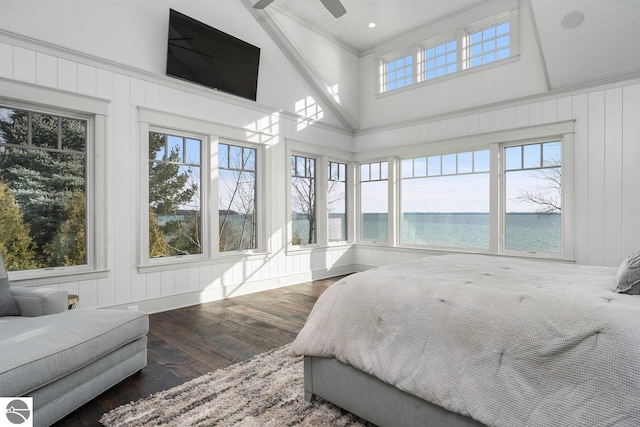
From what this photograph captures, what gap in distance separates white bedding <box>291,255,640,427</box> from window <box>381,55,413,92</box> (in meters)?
4.69

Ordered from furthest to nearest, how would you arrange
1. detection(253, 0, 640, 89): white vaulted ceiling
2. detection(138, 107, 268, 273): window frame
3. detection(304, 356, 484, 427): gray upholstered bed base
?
detection(138, 107, 268, 273): window frame < detection(253, 0, 640, 89): white vaulted ceiling < detection(304, 356, 484, 427): gray upholstered bed base

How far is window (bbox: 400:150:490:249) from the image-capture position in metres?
5.20

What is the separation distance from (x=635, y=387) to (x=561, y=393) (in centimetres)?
20

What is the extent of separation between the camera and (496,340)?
4.43ft

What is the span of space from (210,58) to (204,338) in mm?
3248

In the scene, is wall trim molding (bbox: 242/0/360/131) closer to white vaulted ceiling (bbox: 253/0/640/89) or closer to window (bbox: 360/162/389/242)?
white vaulted ceiling (bbox: 253/0/640/89)

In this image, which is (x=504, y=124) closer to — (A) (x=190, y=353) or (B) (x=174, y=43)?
(B) (x=174, y=43)

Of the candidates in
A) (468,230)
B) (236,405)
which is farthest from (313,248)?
(236,405)

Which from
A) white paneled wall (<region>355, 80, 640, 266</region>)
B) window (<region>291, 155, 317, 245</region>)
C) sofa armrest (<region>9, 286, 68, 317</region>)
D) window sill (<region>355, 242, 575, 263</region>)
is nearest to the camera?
sofa armrest (<region>9, 286, 68, 317</region>)

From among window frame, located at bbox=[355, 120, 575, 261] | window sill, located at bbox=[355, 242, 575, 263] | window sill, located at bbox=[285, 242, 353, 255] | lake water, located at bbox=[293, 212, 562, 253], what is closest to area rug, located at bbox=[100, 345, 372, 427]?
window sill, located at bbox=[285, 242, 353, 255]

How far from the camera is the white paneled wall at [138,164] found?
3.32m

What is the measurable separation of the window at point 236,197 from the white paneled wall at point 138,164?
0.20 metres

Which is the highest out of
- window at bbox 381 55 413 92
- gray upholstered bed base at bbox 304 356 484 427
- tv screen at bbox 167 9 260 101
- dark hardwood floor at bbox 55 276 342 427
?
window at bbox 381 55 413 92

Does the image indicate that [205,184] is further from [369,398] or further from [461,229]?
[461,229]
